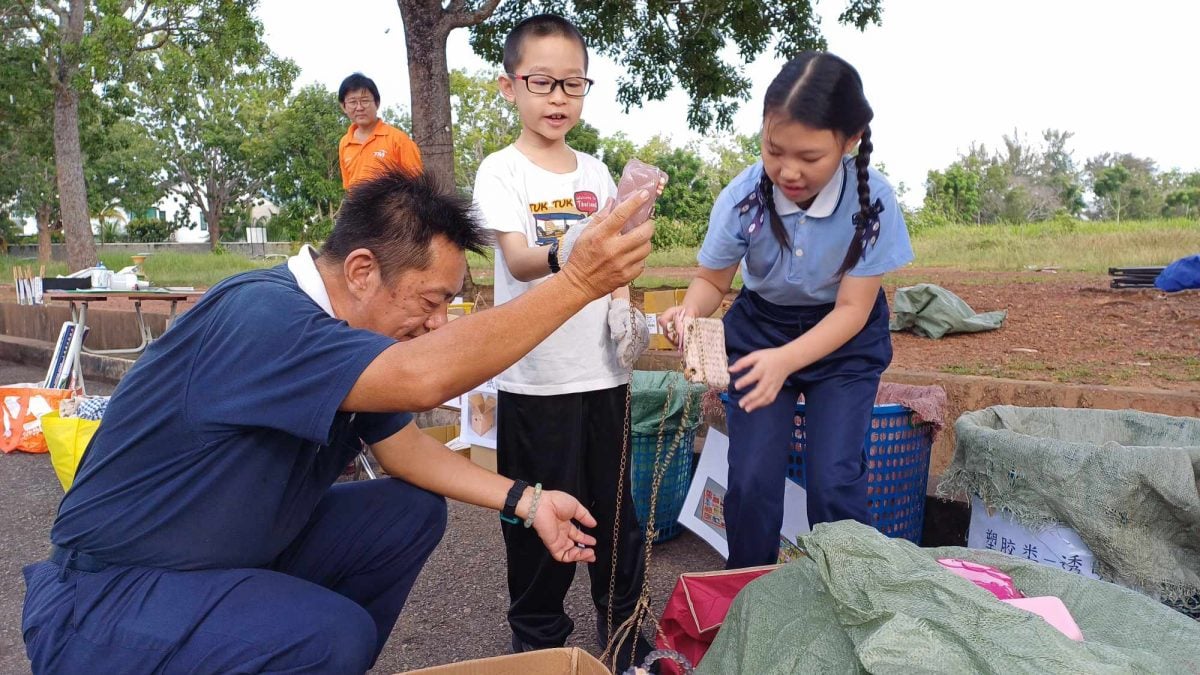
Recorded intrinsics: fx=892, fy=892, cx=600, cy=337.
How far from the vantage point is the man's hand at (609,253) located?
5.66 feet

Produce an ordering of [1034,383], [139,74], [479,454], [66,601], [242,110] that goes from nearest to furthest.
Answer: [66,601], [1034,383], [479,454], [139,74], [242,110]

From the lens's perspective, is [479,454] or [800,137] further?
[479,454]

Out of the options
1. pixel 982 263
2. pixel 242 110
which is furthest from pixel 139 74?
pixel 242 110

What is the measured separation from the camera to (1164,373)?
14.0 ft

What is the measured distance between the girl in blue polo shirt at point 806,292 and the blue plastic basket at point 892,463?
1.29 ft

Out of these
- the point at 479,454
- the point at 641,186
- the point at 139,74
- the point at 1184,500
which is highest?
the point at 139,74

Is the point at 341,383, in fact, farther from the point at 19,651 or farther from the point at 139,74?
the point at 139,74

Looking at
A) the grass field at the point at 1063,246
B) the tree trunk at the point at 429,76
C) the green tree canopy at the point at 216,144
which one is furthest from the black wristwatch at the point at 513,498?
the green tree canopy at the point at 216,144

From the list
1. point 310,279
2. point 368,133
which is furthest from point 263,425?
point 368,133

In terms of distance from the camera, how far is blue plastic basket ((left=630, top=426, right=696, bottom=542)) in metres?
3.59

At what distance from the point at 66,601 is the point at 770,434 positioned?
175 cm

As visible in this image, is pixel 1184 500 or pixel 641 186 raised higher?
pixel 641 186

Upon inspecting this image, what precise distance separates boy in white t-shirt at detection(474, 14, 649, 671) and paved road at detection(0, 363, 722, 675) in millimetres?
385

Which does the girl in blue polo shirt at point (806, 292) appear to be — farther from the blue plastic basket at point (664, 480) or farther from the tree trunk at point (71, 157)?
the tree trunk at point (71, 157)
